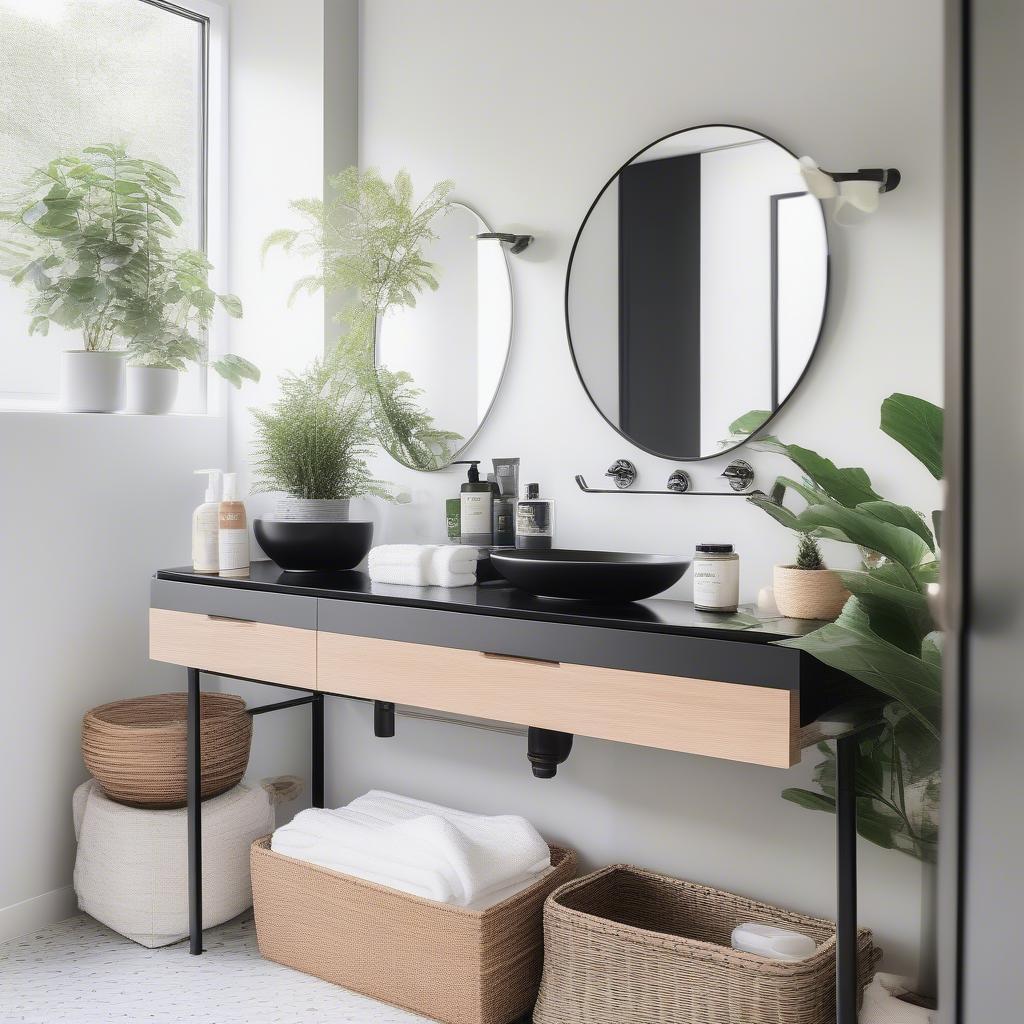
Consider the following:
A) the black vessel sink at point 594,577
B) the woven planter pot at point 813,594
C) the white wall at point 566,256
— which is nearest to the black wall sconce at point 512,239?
the white wall at point 566,256

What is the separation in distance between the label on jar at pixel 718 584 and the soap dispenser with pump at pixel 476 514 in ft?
2.07

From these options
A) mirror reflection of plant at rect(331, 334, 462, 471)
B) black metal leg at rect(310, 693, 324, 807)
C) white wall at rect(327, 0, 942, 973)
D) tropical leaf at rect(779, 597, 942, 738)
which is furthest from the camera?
black metal leg at rect(310, 693, 324, 807)

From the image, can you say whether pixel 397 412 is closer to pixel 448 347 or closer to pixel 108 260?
pixel 448 347

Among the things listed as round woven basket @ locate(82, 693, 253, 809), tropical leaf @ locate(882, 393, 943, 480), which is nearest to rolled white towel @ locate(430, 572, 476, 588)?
round woven basket @ locate(82, 693, 253, 809)

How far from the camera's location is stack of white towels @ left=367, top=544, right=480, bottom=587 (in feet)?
7.06

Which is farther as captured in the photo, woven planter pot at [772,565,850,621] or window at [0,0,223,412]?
window at [0,0,223,412]

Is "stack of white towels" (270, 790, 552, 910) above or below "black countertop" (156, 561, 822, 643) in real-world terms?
below

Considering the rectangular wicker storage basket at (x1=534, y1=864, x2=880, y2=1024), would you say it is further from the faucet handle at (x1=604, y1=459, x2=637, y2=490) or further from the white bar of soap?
the faucet handle at (x1=604, y1=459, x2=637, y2=490)

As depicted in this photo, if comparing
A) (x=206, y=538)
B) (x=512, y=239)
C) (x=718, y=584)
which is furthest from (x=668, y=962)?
(x=512, y=239)

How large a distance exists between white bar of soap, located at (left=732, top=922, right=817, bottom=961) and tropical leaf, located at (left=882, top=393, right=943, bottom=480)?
35.0 inches

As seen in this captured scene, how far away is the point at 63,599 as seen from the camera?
2.56 m

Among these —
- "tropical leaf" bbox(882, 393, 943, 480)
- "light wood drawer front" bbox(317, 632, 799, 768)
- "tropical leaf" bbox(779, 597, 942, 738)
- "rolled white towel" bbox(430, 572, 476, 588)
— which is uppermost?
"tropical leaf" bbox(882, 393, 943, 480)

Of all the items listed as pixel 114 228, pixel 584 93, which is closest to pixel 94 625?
pixel 114 228

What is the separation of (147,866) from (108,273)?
143 cm
